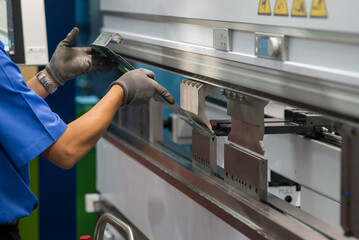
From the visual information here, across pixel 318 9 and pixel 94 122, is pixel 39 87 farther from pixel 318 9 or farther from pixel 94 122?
pixel 318 9

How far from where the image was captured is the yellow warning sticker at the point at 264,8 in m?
1.79

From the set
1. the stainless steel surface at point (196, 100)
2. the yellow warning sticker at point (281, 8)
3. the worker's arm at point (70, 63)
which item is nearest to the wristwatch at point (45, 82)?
the worker's arm at point (70, 63)

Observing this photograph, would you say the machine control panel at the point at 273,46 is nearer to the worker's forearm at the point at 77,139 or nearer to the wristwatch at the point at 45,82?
the worker's forearm at the point at 77,139

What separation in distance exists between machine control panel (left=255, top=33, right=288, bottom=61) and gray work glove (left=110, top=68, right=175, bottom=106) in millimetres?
563

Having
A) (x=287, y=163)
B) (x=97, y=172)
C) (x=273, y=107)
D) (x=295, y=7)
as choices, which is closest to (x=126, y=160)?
(x=97, y=172)

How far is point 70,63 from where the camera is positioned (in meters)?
2.79

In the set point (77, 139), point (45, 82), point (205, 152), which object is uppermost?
point (45, 82)

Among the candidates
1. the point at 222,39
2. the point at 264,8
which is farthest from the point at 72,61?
the point at 264,8

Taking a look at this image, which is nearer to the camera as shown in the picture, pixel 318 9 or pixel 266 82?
pixel 318 9

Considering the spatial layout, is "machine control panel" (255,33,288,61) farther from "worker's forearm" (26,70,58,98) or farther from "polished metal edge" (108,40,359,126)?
"worker's forearm" (26,70,58,98)

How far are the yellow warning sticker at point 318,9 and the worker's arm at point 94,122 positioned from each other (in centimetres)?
Result: 85

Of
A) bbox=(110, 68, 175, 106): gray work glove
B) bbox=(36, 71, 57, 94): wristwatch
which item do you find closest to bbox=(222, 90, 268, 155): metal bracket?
bbox=(110, 68, 175, 106): gray work glove

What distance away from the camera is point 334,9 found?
1484mm

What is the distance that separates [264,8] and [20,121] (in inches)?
34.3
